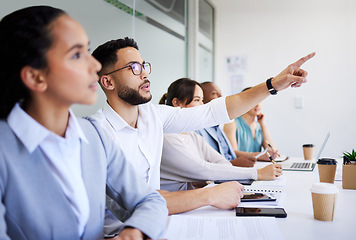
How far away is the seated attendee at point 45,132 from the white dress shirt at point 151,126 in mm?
522

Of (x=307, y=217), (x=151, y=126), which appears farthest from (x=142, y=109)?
(x=307, y=217)

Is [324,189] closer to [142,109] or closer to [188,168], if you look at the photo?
[188,168]

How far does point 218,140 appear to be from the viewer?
2652mm

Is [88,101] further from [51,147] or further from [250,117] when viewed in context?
[250,117]

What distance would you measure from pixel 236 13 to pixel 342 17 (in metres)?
1.28

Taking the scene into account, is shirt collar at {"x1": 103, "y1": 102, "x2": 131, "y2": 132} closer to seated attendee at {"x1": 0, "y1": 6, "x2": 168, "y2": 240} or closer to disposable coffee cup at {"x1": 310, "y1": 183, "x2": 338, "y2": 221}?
seated attendee at {"x1": 0, "y1": 6, "x2": 168, "y2": 240}

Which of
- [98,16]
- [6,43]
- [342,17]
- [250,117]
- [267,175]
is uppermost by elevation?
[342,17]

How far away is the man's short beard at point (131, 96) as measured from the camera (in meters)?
1.49

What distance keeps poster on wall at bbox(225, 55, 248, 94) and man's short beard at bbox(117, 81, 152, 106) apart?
10.1 ft

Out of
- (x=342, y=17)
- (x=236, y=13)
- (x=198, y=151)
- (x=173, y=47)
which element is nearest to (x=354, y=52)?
(x=342, y=17)

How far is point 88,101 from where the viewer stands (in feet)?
2.70

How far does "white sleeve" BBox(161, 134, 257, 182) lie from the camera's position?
64.5 inches

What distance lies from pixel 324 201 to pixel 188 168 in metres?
0.75

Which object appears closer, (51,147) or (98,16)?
→ (51,147)
